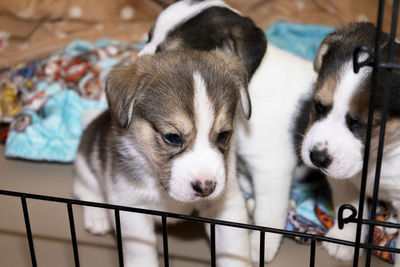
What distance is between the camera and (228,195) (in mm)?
2342

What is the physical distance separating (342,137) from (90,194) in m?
1.34

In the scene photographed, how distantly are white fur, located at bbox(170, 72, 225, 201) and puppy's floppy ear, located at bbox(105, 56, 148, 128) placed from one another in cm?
23

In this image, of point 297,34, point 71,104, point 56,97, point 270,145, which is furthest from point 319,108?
point 297,34

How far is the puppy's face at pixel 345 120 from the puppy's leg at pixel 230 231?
37 cm

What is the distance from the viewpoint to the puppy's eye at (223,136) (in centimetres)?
209

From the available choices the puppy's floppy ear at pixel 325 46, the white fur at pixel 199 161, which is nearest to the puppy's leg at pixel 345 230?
the puppy's floppy ear at pixel 325 46

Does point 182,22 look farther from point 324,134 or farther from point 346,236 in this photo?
point 346,236

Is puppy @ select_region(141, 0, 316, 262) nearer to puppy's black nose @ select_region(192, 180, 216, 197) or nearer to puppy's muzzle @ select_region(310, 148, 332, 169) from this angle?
puppy's muzzle @ select_region(310, 148, 332, 169)

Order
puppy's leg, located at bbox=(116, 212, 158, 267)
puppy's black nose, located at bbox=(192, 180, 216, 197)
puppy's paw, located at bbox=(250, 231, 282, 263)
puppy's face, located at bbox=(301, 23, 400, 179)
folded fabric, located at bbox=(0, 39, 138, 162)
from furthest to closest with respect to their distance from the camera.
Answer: folded fabric, located at bbox=(0, 39, 138, 162) → puppy's paw, located at bbox=(250, 231, 282, 263) → puppy's leg, located at bbox=(116, 212, 158, 267) → puppy's face, located at bbox=(301, 23, 400, 179) → puppy's black nose, located at bbox=(192, 180, 216, 197)

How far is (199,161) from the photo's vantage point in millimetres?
1959

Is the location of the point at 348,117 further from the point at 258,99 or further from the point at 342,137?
the point at 258,99

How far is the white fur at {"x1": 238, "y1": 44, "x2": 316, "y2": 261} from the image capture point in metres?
2.56

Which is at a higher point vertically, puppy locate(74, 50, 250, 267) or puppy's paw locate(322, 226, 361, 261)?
puppy locate(74, 50, 250, 267)

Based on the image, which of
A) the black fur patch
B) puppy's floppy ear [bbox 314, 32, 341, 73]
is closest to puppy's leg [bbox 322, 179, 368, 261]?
puppy's floppy ear [bbox 314, 32, 341, 73]
